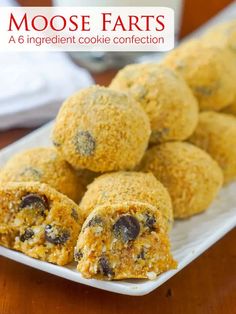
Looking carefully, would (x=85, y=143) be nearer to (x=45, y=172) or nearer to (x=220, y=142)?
(x=45, y=172)

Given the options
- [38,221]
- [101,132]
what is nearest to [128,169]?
[101,132]

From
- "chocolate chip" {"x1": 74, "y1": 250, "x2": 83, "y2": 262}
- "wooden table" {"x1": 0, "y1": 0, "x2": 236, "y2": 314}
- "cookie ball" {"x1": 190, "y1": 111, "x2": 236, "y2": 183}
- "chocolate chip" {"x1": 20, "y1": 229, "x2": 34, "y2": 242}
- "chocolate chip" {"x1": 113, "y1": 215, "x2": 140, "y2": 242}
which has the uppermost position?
"cookie ball" {"x1": 190, "y1": 111, "x2": 236, "y2": 183}

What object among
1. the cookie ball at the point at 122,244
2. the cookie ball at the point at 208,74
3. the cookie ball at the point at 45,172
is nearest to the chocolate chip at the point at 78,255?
the cookie ball at the point at 122,244

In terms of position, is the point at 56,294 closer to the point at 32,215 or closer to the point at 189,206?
the point at 32,215

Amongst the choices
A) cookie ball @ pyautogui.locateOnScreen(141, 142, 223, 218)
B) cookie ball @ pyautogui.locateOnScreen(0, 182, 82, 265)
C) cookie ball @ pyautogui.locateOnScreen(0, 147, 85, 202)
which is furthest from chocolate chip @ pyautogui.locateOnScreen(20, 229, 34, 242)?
cookie ball @ pyautogui.locateOnScreen(141, 142, 223, 218)

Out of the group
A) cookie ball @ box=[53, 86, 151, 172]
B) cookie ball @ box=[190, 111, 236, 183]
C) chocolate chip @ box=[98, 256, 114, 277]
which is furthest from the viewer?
cookie ball @ box=[190, 111, 236, 183]

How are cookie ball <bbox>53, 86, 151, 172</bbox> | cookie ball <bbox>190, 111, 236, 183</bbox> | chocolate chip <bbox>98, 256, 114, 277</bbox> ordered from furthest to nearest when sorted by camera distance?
cookie ball <bbox>190, 111, 236, 183</bbox> → cookie ball <bbox>53, 86, 151, 172</bbox> → chocolate chip <bbox>98, 256, 114, 277</bbox>

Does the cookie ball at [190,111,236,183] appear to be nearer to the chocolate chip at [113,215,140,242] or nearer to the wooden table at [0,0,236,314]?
the wooden table at [0,0,236,314]
